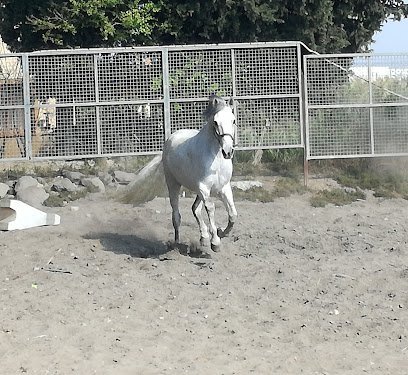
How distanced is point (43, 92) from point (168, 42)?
360 centimetres

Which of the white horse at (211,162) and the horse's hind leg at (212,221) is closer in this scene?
the white horse at (211,162)

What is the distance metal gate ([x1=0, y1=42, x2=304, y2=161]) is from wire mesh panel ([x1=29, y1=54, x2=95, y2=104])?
2 cm

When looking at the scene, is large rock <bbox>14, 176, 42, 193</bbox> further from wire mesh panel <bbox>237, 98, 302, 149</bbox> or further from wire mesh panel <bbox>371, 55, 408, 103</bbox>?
wire mesh panel <bbox>371, 55, 408, 103</bbox>

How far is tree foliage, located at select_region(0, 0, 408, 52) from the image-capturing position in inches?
640

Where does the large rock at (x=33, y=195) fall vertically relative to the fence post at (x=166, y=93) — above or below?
below

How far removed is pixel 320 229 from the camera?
37.6ft

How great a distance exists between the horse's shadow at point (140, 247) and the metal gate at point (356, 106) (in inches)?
198

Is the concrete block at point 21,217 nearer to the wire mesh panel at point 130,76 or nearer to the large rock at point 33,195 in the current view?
the large rock at point 33,195

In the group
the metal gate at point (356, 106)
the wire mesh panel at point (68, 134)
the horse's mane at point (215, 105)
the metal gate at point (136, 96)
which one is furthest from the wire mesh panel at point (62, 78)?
the horse's mane at point (215, 105)

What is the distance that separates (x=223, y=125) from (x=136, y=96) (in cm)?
612

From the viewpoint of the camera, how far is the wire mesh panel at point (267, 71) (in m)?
14.7

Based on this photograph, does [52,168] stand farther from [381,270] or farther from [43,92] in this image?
[381,270]

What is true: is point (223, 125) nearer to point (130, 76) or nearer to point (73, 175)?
point (130, 76)

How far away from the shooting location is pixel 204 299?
7.86 meters
